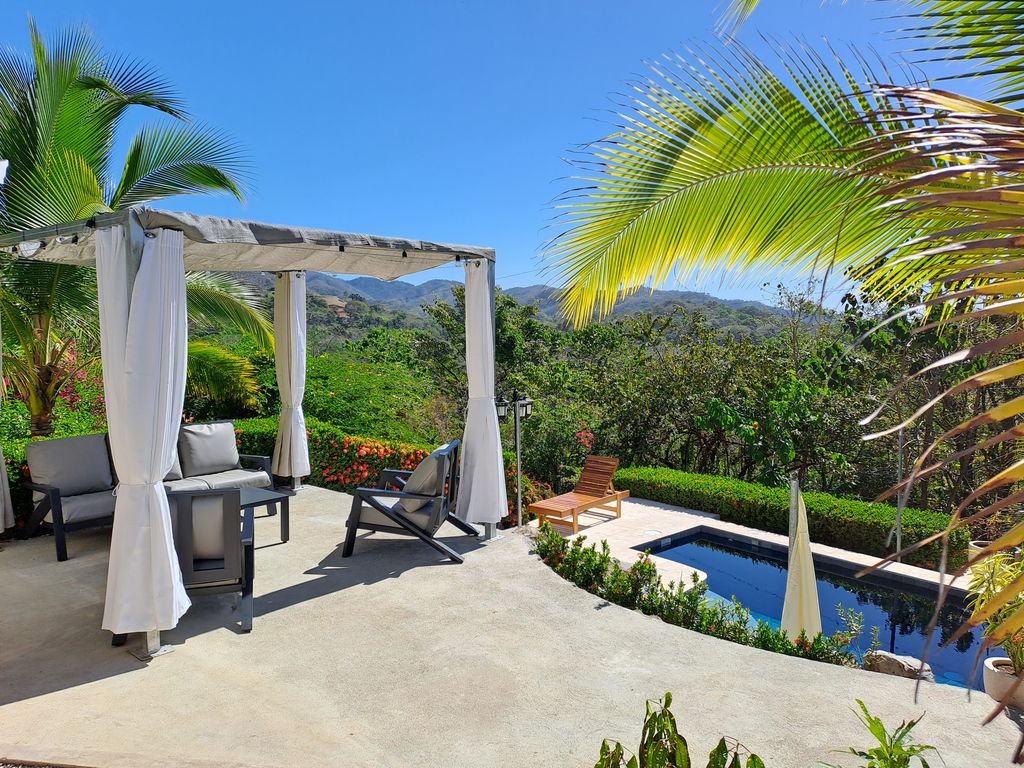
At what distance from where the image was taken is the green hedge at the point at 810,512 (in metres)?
7.63

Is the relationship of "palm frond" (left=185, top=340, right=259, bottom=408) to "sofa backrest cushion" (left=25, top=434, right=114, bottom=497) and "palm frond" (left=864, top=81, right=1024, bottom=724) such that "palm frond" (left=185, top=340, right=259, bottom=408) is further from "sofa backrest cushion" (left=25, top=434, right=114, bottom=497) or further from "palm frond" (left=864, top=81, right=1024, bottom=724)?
"palm frond" (left=864, top=81, right=1024, bottom=724)

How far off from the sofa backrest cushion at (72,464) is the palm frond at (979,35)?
7009 mm

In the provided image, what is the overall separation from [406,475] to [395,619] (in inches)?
94.0

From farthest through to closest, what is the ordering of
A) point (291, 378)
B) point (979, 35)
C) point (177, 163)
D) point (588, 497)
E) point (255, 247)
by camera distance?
1. point (177, 163)
2. point (588, 497)
3. point (291, 378)
4. point (255, 247)
5. point (979, 35)

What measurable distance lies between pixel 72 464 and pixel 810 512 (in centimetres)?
792

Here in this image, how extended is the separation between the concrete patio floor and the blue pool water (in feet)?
7.22

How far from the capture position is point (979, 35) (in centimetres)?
185

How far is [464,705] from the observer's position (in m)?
3.57

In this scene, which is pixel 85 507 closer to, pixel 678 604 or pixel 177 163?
pixel 678 604

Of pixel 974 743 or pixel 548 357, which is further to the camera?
pixel 548 357

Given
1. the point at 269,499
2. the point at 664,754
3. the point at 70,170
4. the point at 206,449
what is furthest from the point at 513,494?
the point at 70,170

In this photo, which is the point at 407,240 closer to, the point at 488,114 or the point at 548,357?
the point at 548,357

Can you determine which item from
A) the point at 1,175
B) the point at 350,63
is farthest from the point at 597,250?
the point at 350,63

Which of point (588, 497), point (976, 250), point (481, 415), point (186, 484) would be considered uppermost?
point (976, 250)
